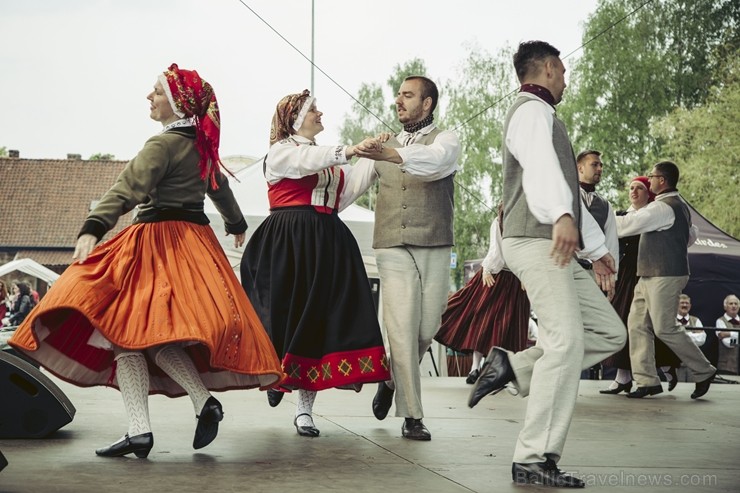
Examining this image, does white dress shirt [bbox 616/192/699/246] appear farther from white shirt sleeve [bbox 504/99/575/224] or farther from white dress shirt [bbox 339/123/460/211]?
white shirt sleeve [bbox 504/99/575/224]

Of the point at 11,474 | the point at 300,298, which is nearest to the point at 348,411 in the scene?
the point at 300,298

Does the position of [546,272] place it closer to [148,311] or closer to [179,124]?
[148,311]

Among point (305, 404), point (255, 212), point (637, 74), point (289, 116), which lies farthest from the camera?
point (637, 74)

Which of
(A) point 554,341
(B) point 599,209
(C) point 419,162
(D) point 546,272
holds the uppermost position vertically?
(C) point 419,162

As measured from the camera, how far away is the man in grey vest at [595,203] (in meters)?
7.15

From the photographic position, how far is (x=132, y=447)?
4117 millimetres

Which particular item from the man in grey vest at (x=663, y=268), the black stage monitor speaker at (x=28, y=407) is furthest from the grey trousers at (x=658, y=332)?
the black stage monitor speaker at (x=28, y=407)

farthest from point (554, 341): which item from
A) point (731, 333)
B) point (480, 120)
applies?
point (480, 120)

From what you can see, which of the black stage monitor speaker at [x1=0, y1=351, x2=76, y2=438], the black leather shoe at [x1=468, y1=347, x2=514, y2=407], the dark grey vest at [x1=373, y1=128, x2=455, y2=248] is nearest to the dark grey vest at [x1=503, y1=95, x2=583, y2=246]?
the black leather shoe at [x1=468, y1=347, x2=514, y2=407]

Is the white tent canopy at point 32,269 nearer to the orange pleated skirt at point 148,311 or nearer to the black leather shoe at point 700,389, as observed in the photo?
the black leather shoe at point 700,389

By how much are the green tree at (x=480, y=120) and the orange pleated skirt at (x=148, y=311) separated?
35.5m

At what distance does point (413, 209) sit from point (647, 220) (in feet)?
10.2

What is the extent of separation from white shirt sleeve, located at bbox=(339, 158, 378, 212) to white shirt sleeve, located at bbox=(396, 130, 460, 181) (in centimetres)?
34

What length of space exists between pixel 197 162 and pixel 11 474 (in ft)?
5.01
